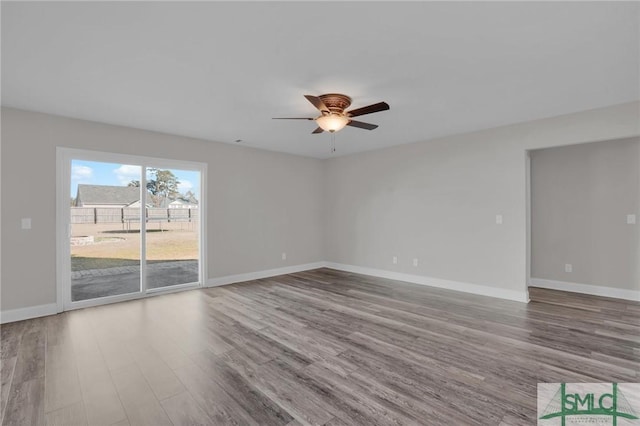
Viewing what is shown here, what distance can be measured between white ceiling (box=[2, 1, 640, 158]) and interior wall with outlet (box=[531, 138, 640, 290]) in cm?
137

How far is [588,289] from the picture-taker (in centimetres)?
454

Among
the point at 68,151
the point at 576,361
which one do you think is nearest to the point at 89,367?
the point at 68,151

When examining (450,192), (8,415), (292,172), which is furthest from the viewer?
(292,172)

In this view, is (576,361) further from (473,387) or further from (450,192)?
(450,192)

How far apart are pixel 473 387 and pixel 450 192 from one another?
3488mm

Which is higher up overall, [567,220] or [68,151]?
[68,151]

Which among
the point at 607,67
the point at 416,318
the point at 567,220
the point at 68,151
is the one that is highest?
the point at 607,67

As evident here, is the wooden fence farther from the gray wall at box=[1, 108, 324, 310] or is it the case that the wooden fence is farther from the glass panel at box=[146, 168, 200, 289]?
the gray wall at box=[1, 108, 324, 310]

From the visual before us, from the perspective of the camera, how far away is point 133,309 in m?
4.01

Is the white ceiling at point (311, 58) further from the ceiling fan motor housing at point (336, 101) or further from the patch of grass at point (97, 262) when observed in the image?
the patch of grass at point (97, 262)

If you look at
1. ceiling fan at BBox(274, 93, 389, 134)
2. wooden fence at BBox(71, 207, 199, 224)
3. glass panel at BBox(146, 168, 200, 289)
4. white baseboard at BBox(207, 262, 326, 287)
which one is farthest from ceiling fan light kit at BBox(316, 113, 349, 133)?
white baseboard at BBox(207, 262, 326, 287)

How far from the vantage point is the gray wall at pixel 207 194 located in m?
3.59

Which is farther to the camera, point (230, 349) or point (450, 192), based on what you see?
point (450, 192)

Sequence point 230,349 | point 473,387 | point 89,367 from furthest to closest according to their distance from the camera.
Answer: point 230,349 → point 89,367 → point 473,387
